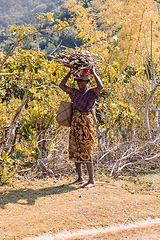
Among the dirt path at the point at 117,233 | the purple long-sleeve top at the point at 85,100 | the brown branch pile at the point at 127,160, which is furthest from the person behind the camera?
the brown branch pile at the point at 127,160

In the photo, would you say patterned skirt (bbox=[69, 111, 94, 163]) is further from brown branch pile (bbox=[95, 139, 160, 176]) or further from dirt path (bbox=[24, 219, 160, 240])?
dirt path (bbox=[24, 219, 160, 240])

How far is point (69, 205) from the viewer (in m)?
3.11

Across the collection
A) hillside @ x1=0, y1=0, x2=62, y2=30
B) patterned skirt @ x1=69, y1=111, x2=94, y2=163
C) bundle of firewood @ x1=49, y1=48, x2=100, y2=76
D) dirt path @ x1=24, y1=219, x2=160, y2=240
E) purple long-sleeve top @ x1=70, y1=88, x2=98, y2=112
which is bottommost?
dirt path @ x1=24, y1=219, x2=160, y2=240

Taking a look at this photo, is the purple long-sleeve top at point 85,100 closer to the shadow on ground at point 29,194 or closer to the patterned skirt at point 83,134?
the patterned skirt at point 83,134

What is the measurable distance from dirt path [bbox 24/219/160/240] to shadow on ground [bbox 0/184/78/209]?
32.1 inches

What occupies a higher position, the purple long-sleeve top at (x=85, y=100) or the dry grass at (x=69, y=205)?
the purple long-sleeve top at (x=85, y=100)

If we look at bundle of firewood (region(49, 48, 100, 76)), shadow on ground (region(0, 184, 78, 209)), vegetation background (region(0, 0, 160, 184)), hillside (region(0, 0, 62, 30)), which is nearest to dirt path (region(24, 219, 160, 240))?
shadow on ground (region(0, 184, 78, 209))

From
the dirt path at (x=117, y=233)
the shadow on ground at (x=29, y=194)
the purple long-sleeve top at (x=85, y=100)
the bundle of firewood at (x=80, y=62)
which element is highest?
the bundle of firewood at (x=80, y=62)

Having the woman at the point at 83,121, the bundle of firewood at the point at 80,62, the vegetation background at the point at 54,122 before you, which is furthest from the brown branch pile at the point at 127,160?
the bundle of firewood at the point at 80,62

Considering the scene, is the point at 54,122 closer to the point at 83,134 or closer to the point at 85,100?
the point at 83,134

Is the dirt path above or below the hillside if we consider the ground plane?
below

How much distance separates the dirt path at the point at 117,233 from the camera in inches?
96.5

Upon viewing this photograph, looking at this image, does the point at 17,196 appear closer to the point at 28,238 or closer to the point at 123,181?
the point at 28,238

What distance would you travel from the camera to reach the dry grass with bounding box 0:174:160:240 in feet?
8.58
